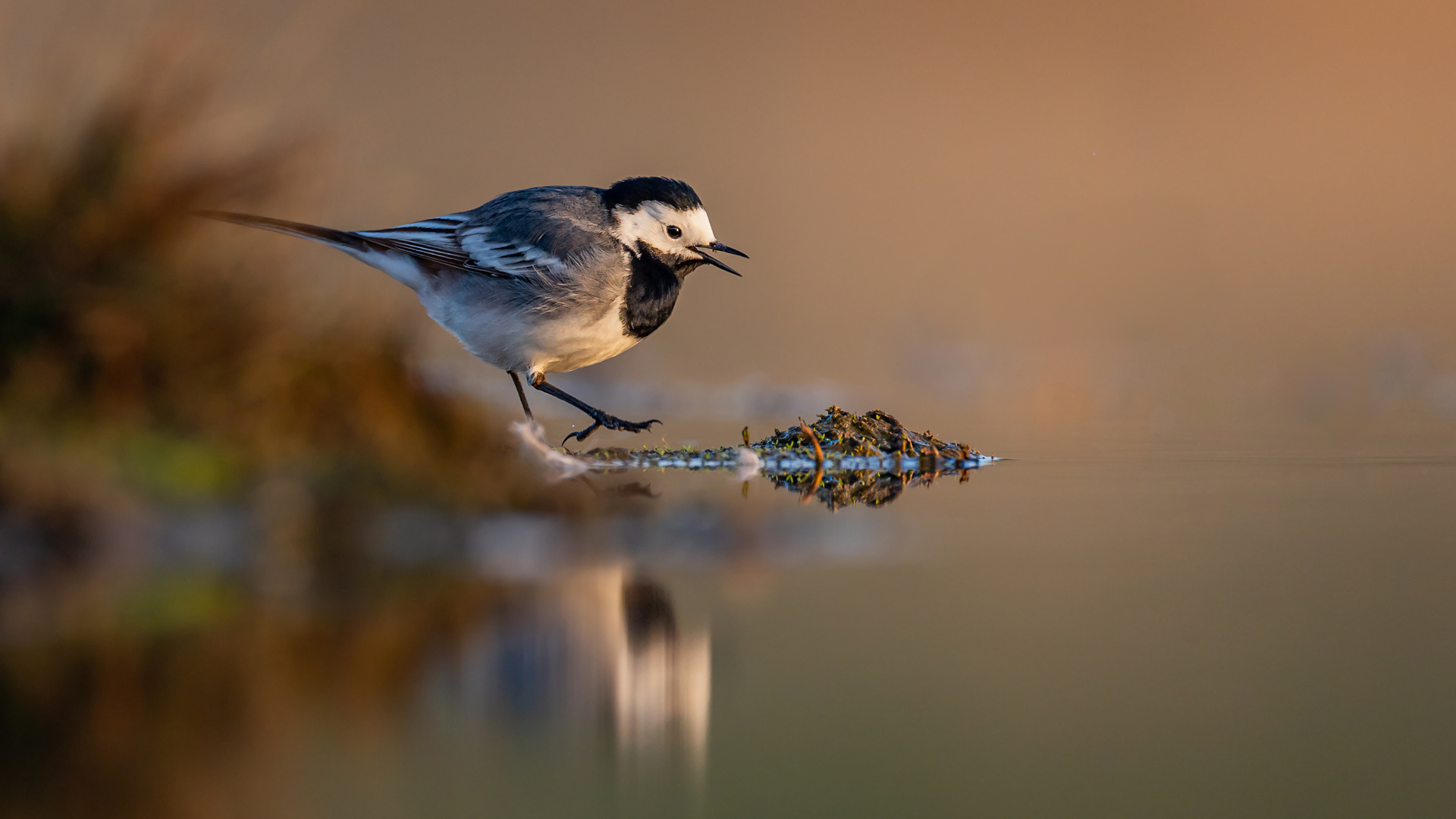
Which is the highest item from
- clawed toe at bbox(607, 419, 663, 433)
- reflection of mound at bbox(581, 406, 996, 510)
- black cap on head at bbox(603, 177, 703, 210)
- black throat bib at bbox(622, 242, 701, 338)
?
black cap on head at bbox(603, 177, 703, 210)

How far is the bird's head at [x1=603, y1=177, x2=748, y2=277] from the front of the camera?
21.1 feet

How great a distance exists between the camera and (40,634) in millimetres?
2418

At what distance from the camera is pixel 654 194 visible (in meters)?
6.46

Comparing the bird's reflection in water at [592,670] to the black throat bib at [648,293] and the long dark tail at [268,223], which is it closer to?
the long dark tail at [268,223]

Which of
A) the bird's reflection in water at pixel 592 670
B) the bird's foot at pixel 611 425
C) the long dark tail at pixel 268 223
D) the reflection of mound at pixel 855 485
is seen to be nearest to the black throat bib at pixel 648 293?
the bird's foot at pixel 611 425

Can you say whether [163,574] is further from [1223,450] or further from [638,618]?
[1223,450]

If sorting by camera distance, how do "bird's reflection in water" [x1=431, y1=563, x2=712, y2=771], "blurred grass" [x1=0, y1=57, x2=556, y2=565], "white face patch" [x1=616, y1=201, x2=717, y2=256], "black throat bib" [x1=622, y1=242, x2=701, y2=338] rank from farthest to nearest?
"white face patch" [x1=616, y1=201, x2=717, y2=256] < "black throat bib" [x1=622, y1=242, x2=701, y2=338] < "blurred grass" [x1=0, y1=57, x2=556, y2=565] < "bird's reflection in water" [x1=431, y1=563, x2=712, y2=771]

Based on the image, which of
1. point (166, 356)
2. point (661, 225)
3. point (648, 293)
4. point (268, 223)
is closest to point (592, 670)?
point (166, 356)

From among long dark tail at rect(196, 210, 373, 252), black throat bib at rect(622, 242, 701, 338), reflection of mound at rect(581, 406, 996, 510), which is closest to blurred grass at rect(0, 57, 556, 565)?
long dark tail at rect(196, 210, 373, 252)

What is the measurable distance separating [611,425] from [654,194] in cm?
125

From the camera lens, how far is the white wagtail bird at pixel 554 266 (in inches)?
239

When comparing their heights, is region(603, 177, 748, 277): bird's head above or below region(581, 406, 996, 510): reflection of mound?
above

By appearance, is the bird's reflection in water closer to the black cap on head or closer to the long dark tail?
the long dark tail

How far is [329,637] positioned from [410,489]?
4.41ft
